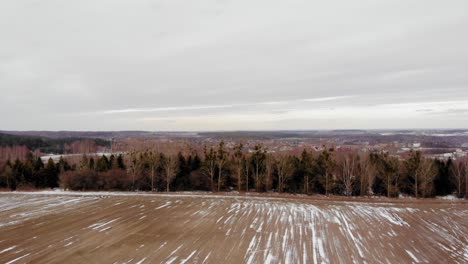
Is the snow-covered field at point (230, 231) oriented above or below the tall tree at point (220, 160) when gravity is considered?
below

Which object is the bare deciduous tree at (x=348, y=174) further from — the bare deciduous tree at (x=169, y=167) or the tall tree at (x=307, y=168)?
the bare deciduous tree at (x=169, y=167)

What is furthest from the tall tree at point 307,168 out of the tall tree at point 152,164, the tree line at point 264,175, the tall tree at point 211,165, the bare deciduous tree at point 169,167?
the tall tree at point 152,164

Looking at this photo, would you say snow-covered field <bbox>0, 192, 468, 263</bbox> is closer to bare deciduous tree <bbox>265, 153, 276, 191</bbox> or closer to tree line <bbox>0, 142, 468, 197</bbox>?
tree line <bbox>0, 142, 468, 197</bbox>

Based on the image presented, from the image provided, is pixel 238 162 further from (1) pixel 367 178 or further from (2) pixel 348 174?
(1) pixel 367 178

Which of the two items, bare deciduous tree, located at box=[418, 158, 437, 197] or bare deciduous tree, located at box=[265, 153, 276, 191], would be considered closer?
bare deciduous tree, located at box=[418, 158, 437, 197]

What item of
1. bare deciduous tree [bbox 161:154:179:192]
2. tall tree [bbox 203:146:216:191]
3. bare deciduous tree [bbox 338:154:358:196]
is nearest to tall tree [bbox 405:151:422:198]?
bare deciduous tree [bbox 338:154:358:196]

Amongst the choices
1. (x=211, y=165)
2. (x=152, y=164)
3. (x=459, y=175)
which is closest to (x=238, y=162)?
(x=211, y=165)
